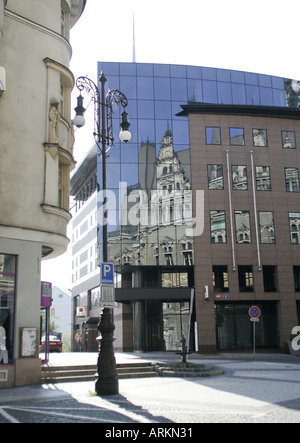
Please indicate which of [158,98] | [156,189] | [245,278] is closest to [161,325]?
[245,278]

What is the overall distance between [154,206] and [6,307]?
22.5 m

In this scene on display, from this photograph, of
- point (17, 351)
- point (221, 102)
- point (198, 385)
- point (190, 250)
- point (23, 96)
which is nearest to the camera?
point (198, 385)

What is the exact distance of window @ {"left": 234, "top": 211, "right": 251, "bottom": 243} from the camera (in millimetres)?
36906

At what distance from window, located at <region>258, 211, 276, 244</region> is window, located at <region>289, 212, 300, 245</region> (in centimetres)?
157

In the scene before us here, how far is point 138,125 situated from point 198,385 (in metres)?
27.6

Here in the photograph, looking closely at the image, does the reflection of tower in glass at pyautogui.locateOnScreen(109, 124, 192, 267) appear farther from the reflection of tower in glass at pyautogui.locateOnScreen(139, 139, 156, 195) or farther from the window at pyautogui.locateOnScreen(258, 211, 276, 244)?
the window at pyautogui.locateOnScreen(258, 211, 276, 244)

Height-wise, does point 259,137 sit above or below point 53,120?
above

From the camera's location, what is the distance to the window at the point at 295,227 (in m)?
37.7

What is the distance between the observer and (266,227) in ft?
123

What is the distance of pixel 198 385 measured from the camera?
14445mm

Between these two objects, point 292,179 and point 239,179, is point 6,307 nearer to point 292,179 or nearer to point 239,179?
point 239,179

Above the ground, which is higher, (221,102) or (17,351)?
(221,102)
